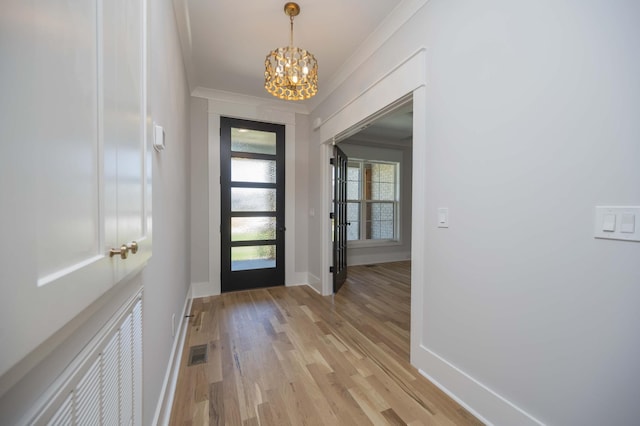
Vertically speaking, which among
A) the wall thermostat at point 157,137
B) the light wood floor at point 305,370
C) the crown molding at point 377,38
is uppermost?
the crown molding at point 377,38

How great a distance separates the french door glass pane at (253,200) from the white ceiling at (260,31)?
58.9 inches

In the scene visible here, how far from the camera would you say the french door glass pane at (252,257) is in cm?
→ 363

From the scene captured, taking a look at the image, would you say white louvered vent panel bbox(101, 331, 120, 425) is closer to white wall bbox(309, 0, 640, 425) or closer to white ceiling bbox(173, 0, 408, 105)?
white wall bbox(309, 0, 640, 425)

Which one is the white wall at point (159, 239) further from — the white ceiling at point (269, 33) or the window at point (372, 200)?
the window at point (372, 200)

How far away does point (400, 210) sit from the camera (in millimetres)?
5730

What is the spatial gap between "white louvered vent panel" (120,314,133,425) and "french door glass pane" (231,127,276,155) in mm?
3083

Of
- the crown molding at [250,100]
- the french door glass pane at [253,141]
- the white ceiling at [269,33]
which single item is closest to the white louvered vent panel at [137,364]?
the white ceiling at [269,33]

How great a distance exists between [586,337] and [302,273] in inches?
128

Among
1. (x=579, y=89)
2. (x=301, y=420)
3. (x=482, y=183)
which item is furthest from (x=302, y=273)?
(x=579, y=89)

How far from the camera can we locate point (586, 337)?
3.45ft

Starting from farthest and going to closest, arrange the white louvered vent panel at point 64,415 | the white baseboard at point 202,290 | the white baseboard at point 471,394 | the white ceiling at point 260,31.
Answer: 1. the white baseboard at point 202,290
2. the white ceiling at point 260,31
3. the white baseboard at point 471,394
4. the white louvered vent panel at point 64,415

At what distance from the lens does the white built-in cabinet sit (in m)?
0.31

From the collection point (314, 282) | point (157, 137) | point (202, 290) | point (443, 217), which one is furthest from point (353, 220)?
point (157, 137)

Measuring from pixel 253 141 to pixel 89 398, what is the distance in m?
3.49
